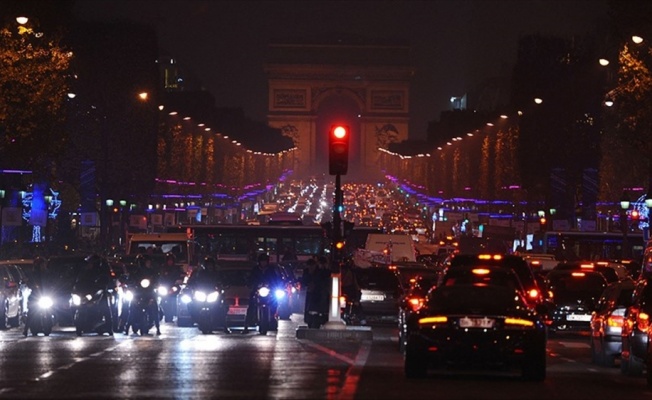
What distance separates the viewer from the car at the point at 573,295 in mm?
39531

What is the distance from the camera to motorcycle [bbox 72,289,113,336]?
32.6 m

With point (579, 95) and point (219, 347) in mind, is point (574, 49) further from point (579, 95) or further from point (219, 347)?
point (219, 347)

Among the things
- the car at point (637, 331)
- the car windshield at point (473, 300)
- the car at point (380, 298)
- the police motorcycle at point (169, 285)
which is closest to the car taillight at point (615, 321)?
the car at point (637, 331)

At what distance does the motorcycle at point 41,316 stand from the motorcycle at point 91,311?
1.73 ft

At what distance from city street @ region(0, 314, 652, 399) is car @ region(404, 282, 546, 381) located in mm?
283

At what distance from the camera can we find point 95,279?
32.8 metres

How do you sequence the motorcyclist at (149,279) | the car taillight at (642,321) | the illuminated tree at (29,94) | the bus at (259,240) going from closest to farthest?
the car taillight at (642,321)
the motorcyclist at (149,279)
the illuminated tree at (29,94)
the bus at (259,240)

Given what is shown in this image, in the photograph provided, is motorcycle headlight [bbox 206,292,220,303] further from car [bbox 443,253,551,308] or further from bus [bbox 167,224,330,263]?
bus [bbox 167,224,330,263]

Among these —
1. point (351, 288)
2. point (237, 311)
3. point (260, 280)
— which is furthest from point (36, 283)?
point (351, 288)

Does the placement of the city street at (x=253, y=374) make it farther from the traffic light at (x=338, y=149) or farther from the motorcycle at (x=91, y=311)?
the traffic light at (x=338, y=149)

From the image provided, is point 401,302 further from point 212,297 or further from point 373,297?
point 373,297

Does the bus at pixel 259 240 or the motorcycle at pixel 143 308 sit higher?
the bus at pixel 259 240

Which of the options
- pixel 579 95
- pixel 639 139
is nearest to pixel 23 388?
pixel 639 139

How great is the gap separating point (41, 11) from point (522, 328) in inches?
1400
